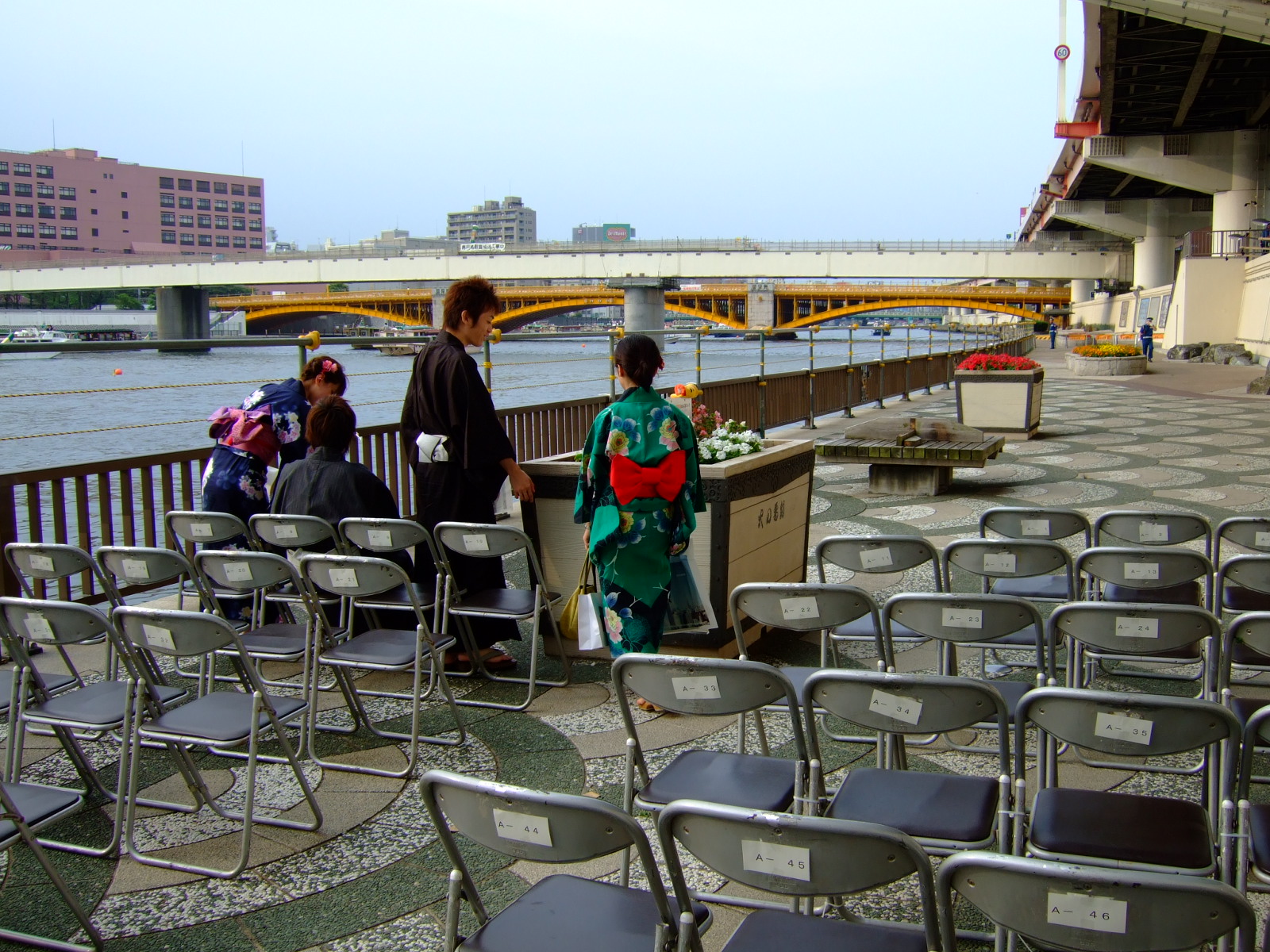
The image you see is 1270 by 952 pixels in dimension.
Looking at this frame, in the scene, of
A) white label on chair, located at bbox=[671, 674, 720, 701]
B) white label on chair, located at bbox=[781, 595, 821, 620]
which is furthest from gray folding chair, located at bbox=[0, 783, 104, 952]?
white label on chair, located at bbox=[781, 595, 821, 620]

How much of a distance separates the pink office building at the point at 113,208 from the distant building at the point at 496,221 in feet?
127

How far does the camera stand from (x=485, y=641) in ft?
16.0

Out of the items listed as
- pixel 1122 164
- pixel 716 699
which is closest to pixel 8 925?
pixel 716 699

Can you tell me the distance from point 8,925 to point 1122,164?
38974 millimetres

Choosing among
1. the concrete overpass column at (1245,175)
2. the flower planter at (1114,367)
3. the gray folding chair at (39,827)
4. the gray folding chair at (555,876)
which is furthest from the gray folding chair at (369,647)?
the concrete overpass column at (1245,175)

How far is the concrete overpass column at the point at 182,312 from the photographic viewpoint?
1944 inches

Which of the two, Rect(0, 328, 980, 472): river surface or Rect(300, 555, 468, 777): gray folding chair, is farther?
Rect(0, 328, 980, 472): river surface

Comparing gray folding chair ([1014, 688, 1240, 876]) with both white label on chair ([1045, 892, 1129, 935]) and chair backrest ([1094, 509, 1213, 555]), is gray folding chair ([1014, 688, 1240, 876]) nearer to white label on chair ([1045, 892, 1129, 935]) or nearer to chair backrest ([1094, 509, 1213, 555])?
white label on chair ([1045, 892, 1129, 935])

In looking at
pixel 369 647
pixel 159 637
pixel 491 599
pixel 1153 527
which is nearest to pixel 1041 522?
pixel 1153 527

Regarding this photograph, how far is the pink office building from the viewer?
9394cm

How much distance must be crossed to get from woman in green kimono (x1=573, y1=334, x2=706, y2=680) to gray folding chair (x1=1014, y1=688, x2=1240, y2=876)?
5.88ft

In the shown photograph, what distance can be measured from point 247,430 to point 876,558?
298cm

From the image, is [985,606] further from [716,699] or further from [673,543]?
[673,543]

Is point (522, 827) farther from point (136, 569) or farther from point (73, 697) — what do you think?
point (136, 569)
